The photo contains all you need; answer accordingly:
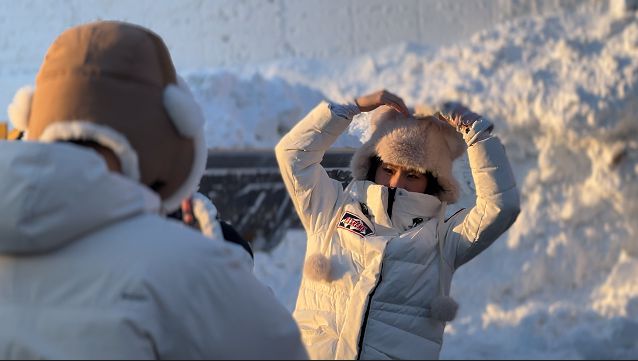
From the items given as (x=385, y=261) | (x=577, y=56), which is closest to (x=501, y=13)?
(x=577, y=56)

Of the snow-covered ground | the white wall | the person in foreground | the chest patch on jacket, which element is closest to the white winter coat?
the person in foreground

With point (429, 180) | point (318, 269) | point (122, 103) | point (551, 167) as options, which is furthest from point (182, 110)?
point (551, 167)

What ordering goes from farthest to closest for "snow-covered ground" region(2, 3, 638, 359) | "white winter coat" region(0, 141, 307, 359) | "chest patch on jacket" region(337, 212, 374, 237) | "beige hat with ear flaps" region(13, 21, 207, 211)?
"snow-covered ground" region(2, 3, 638, 359) → "chest patch on jacket" region(337, 212, 374, 237) → "beige hat with ear flaps" region(13, 21, 207, 211) → "white winter coat" region(0, 141, 307, 359)

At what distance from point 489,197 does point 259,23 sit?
479cm

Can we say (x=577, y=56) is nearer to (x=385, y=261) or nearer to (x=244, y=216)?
(x=244, y=216)

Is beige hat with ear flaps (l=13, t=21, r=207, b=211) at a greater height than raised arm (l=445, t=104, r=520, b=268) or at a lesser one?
greater

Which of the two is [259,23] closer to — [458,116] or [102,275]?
[458,116]

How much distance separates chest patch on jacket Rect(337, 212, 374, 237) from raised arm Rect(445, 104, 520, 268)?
28 centimetres

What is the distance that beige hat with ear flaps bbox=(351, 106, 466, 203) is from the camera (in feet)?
8.41

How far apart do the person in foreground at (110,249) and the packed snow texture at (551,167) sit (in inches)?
184

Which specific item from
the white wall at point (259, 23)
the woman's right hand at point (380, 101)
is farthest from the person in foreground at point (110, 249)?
the white wall at point (259, 23)

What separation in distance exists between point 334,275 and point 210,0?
16.4 ft

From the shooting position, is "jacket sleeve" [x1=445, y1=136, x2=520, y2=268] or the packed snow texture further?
the packed snow texture

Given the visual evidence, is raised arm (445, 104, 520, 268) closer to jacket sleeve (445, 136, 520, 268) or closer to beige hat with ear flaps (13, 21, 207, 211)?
jacket sleeve (445, 136, 520, 268)
